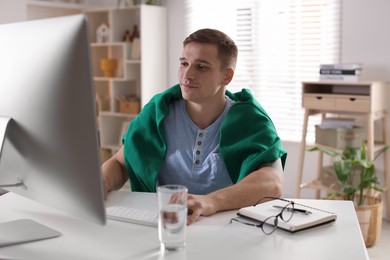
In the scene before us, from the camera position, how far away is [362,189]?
11.9 ft

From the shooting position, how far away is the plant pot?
140 inches

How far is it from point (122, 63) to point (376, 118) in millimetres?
2536

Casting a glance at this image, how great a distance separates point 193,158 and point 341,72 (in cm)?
216

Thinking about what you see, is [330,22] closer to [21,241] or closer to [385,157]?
[385,157]

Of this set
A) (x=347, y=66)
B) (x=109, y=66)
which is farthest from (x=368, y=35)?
(x=109, y=66)

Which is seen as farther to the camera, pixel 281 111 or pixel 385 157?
pixel 281 111

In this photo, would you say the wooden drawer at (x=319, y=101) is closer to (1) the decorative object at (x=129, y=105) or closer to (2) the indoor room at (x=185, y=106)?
(2) the indoor room at (x=185, y=106)

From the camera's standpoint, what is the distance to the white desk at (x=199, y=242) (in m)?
1.37

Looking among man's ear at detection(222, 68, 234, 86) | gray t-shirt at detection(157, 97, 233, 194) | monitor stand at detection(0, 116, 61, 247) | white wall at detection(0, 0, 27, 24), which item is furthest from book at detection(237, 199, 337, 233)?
white wall at detection(0, 0, 27, 24)

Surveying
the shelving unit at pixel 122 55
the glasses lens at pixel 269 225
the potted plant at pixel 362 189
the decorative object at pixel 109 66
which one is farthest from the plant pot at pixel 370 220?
the decorative object at pixel 109 66

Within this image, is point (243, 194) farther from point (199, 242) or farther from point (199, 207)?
point (199, 242)

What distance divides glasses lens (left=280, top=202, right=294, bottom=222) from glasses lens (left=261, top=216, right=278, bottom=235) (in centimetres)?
3

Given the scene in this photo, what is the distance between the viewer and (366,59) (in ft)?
14.0

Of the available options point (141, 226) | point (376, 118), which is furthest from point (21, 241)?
point (376, 118)
